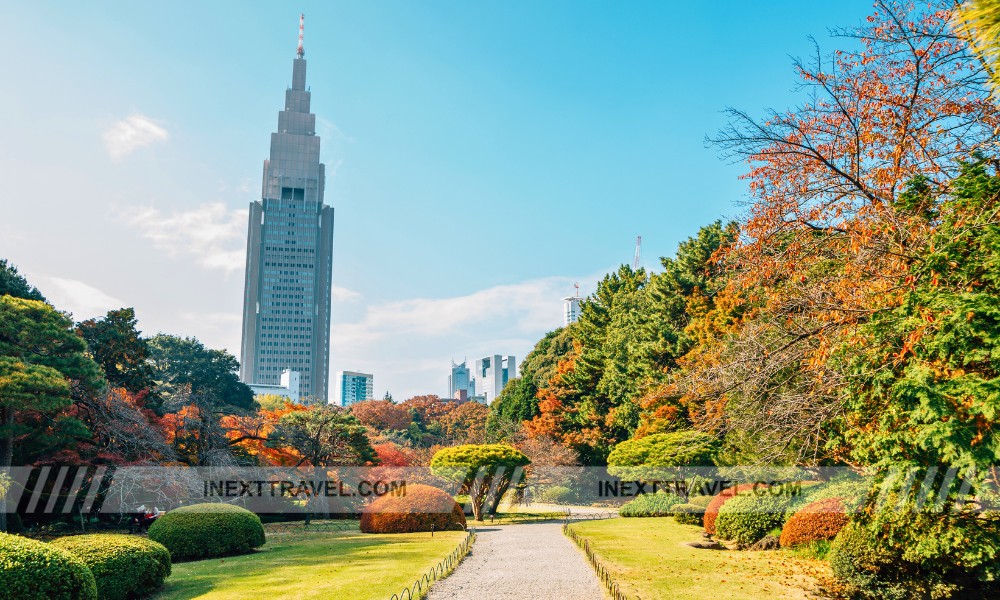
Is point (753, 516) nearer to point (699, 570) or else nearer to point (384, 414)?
point (699, 570)

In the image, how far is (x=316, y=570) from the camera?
47.8ft

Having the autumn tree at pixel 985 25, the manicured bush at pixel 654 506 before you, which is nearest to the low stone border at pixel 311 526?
the manicured bush at pixel 654 506

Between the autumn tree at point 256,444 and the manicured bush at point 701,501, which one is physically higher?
the autumn tree at point 256,444

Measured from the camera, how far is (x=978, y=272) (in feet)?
28.2

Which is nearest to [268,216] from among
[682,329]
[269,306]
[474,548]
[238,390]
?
[269,306]

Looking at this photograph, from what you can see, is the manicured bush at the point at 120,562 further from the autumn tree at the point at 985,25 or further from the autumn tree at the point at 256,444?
the autumn tree at the point at 256,444

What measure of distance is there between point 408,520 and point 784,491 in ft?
44.1

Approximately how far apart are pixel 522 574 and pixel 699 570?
3.84m

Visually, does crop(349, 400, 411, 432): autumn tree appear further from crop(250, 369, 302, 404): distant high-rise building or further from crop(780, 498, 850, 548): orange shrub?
crop(250, 369, 302, 404): distant high-rise building

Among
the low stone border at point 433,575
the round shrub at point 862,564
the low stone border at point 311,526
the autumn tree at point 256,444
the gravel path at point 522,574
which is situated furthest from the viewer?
the autumn tree at point 256,444

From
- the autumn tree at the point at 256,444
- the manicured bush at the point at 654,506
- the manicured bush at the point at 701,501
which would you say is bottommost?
the manicured bush at the point at 654,506

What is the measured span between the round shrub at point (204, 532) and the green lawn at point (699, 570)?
34.0 ft

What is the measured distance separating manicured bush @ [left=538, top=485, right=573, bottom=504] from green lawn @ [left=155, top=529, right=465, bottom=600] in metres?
25.0

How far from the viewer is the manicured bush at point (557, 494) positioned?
149 ft
